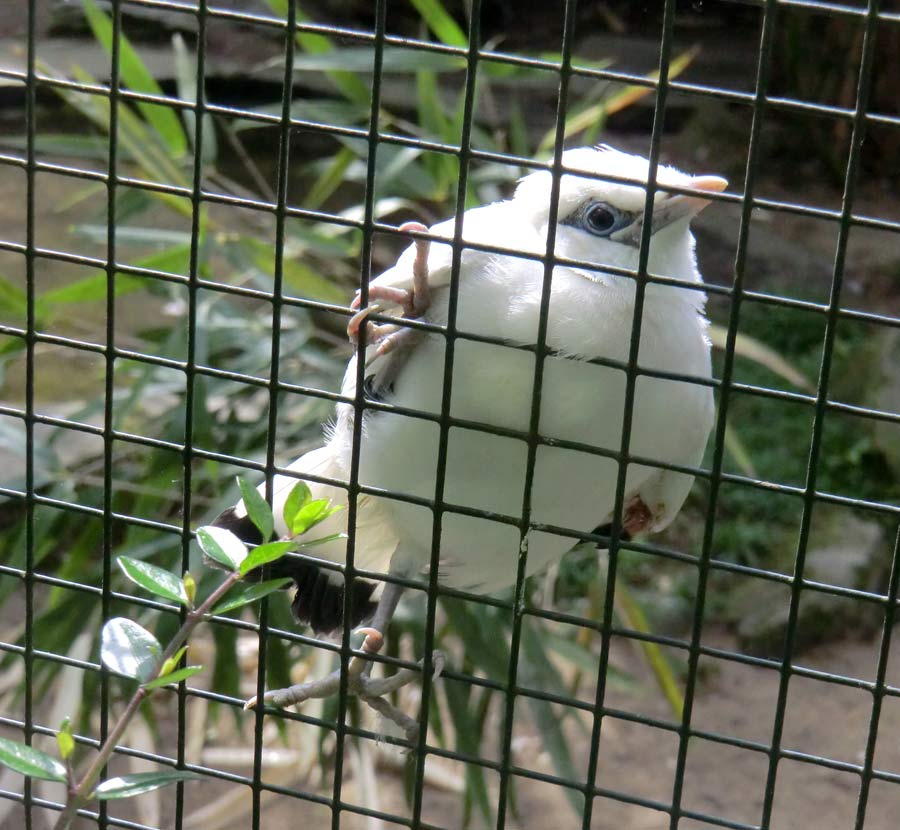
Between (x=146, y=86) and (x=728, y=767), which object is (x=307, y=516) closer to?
(x=146, y=86)

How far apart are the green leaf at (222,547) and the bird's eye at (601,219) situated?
0.58 meters

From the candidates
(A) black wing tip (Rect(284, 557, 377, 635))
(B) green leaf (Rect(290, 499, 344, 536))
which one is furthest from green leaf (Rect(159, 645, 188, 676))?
(A) black wing tip (Rect(284, 557, 377, 635))

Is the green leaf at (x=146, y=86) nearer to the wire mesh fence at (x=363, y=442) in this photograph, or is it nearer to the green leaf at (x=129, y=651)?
the wire mesh fence at (x=363, y=442)

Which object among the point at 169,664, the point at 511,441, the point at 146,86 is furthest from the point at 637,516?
the point at 146,86

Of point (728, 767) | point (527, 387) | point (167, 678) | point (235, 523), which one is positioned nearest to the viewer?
point (167, 678)

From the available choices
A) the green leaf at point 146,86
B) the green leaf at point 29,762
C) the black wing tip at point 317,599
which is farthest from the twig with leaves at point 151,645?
the green leaf at point 146,86

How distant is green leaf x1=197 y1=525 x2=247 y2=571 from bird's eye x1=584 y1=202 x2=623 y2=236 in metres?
0.58

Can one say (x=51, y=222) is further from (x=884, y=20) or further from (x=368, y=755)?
(x=884, y=20)

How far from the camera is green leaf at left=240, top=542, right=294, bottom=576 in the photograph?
82 cm

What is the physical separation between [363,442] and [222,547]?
430 mm

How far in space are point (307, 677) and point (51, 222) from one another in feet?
10.2

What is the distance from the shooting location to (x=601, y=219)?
4.19 ft

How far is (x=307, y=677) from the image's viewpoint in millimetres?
2328

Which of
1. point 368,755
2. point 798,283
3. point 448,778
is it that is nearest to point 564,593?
point 448,778
